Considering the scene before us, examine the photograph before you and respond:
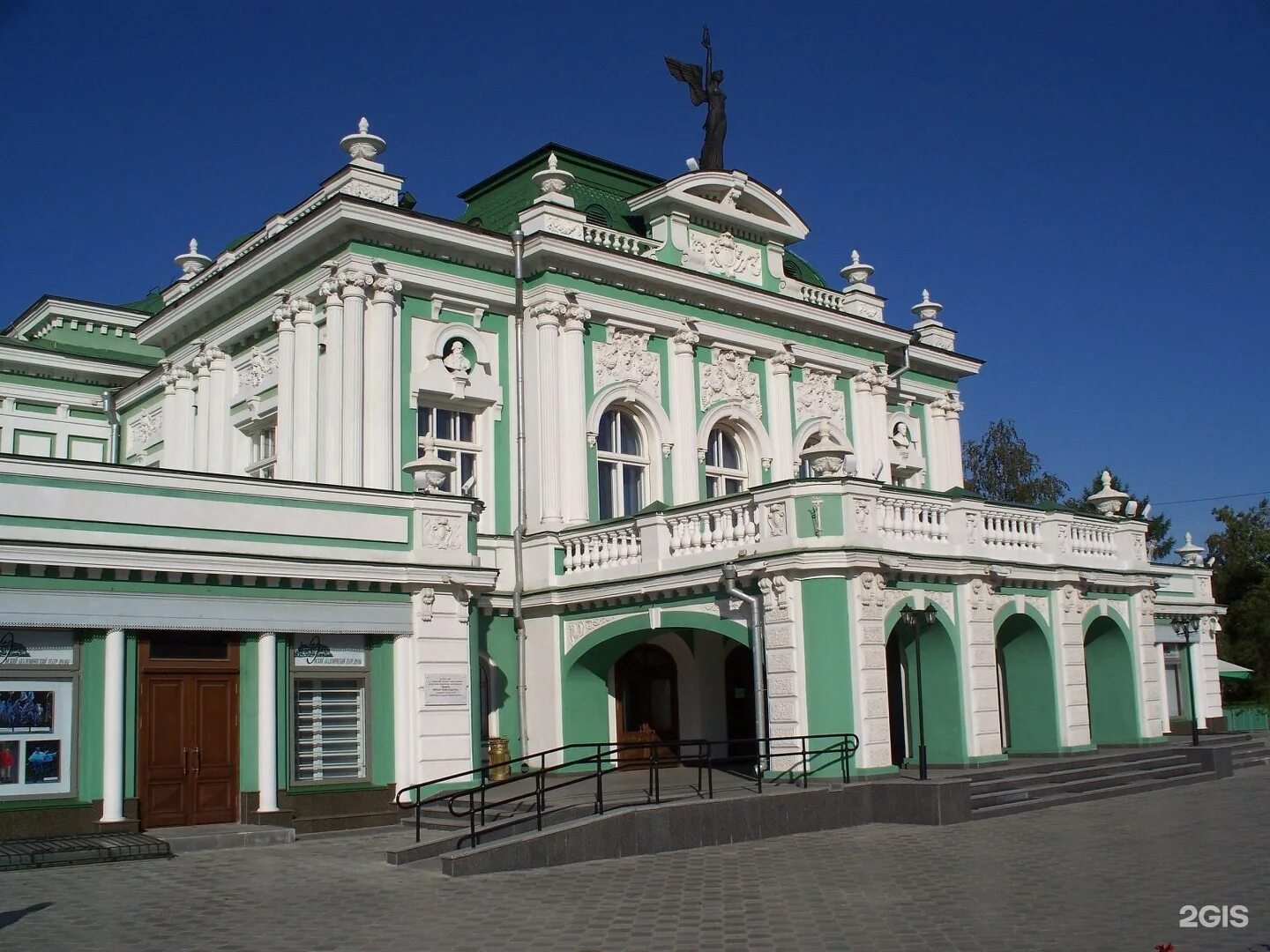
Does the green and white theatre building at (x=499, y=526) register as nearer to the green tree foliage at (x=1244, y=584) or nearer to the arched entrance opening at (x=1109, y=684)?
the arched entrance opening at (x=1109, y=684)

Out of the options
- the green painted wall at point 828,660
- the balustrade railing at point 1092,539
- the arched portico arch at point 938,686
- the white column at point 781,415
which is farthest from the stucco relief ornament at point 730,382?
the green painted wall at point 828,660

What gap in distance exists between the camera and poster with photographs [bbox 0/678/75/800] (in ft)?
47.4

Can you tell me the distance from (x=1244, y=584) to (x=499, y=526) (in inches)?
1437

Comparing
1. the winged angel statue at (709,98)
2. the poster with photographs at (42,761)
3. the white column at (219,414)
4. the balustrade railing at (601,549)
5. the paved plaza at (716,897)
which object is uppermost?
the winged angel statue at (709,98)

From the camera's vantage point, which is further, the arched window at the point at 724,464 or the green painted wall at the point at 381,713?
the arched window at the point at 724,464

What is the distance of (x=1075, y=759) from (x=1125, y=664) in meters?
3.61

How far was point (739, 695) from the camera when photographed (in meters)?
22.5

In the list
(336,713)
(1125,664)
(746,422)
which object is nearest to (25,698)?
(336,713)

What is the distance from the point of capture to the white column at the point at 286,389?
21922 millimetres

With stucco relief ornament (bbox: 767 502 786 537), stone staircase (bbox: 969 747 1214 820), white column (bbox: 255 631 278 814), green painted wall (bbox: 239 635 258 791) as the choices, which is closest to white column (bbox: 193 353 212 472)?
green painted wall (bbox: 239 635 258 791)

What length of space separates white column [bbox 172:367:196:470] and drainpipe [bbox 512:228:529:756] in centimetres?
694

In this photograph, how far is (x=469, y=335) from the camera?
2227 cm

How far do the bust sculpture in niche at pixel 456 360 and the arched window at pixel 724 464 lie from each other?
538 centimetres

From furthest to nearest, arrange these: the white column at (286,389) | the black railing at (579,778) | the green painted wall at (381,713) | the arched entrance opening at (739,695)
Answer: the arched entrance opening at (739,695), the white column at (286,389), the green painted wall at (381,713), the black railing at (579,778)
